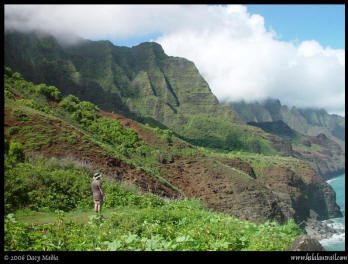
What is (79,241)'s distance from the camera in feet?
23.5

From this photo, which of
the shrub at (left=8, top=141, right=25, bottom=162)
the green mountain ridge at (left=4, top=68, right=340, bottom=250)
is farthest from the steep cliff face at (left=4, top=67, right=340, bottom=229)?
the shrub at (left=8, top=141, right=25, bottom=162)

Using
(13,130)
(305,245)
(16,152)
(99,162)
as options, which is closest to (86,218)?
(305,245)

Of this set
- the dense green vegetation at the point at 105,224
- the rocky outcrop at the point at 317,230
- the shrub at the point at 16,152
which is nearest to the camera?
the dense green vegetation at the point at 105,224

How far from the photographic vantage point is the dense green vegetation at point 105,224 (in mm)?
6902

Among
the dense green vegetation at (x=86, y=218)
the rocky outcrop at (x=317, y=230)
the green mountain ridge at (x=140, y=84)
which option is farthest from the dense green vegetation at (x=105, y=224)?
the green mountain ridge at (x=140, y=84)

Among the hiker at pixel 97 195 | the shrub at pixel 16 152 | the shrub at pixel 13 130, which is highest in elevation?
the shrub at pixel 13 130

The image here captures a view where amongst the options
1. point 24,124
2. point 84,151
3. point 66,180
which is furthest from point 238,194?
point 66,180

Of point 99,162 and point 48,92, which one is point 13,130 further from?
point 48,92

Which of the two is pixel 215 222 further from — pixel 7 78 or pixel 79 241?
pixel 7 78

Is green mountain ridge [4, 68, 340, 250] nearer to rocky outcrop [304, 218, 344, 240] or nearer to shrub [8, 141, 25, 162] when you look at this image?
shrub [8, 141, 25, 162]

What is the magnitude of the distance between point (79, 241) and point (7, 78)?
2826 centimetres

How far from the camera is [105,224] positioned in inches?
330

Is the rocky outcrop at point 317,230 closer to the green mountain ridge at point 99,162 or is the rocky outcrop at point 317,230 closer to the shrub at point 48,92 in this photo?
the green mountain ridge at point 99,162

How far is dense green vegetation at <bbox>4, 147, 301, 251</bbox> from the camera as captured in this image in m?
6.90
